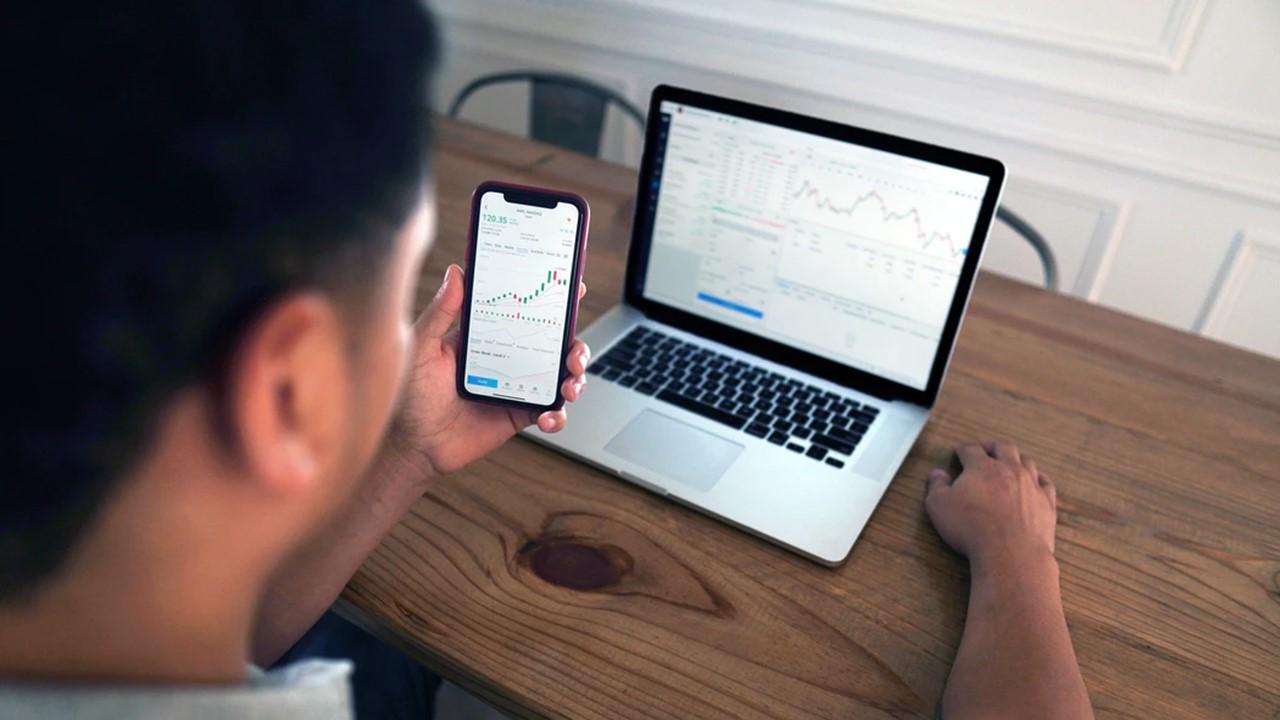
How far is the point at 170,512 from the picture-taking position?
332 mm

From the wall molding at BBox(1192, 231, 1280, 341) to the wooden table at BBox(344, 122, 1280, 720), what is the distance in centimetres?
86

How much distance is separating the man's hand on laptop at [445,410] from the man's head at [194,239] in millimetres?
388

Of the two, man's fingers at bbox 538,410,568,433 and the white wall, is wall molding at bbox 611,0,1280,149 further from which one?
man's fingers at bbox 538,410,568,433

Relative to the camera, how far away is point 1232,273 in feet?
5.54

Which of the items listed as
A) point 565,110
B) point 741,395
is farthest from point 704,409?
point 565,110

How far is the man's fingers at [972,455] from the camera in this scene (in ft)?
2.72

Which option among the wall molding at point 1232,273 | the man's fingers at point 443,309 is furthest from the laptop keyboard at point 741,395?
the wall molding at point 1232,273

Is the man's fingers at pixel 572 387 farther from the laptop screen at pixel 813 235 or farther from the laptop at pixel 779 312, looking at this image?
the laptop screen at pixel 813 235

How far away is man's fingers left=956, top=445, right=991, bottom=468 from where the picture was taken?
831 millimetres

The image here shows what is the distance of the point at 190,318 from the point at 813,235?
0.72 m

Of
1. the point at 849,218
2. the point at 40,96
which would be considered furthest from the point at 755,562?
the point at 40,96

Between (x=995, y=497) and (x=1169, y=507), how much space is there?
0.20 metres

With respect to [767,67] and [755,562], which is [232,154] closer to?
[755,562]

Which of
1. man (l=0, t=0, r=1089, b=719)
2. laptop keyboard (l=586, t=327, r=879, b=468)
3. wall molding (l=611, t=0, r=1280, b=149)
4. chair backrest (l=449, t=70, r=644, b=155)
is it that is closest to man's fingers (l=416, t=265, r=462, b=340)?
laptop keyboard (l=586, t=327, r=879, b=468)
